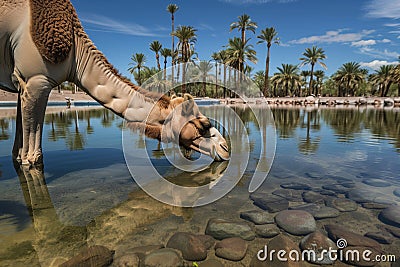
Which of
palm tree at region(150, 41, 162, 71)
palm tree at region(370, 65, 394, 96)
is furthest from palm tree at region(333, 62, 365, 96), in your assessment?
palm tree at region(150, 41, 162, 71)

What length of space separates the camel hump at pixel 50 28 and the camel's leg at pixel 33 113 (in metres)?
0.62

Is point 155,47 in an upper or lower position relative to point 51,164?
upper

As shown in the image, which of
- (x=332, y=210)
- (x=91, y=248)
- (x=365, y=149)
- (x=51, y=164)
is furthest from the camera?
(x=365, y=149)

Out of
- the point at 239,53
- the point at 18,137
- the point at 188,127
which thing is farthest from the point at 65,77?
Answer: the point at 239,53

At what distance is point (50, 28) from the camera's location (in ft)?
16.0

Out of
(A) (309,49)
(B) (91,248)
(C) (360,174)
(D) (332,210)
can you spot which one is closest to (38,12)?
(B) (91,248)

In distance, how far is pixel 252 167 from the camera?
6.42 meters

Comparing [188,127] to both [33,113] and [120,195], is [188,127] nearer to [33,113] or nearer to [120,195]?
[120,195]

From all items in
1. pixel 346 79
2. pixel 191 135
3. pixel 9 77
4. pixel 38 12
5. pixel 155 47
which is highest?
pixel 155 47

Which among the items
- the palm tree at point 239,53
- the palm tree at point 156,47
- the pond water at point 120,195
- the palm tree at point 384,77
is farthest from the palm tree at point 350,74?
the pond water at point 120,195

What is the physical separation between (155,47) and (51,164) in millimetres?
58939

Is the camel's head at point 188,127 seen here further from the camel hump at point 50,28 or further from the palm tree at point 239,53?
the palm tree at point 239,53

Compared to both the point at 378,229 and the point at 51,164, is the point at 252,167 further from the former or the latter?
the point at 51,164

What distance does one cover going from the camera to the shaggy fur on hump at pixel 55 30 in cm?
488
